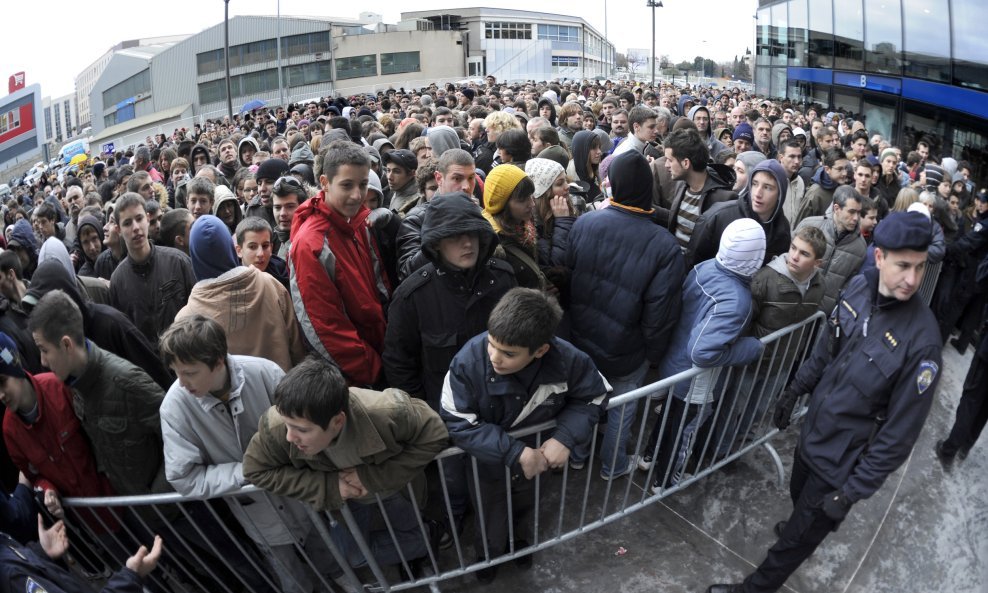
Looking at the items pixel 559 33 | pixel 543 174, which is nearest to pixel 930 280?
pixel 543 174

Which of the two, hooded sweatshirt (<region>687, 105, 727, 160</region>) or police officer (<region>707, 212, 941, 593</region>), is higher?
hooded sweatshirt (<region>687, 105, 727, 160</region>)

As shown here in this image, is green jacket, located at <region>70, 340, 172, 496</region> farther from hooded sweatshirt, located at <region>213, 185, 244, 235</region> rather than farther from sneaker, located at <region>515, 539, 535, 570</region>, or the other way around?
hooded sweatshirt, located at <region>213, 185, 244, 235</region>

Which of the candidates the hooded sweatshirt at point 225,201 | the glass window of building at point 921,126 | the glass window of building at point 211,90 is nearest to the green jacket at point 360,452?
the hooded sweatshirt at point 225,201

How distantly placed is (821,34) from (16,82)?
162 feet

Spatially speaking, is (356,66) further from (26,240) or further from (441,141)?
(26,240)

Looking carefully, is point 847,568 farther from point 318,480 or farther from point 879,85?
point 879,85

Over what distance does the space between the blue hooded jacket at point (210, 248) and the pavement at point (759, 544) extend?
2.33 metres

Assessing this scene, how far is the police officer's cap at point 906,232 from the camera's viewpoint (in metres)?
2.75

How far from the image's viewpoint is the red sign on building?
135 feet

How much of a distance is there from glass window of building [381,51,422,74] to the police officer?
64.4m

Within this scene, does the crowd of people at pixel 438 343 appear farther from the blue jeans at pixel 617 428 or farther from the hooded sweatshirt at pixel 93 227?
the hooded sweatshirt at pixel 93 227

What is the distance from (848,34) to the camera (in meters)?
21.6

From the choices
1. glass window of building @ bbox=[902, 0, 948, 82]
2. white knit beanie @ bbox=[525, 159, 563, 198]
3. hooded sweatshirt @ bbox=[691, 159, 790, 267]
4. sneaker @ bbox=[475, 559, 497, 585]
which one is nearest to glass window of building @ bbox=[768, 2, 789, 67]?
glass window of building @ bbox=[902, 0, 948, 82]

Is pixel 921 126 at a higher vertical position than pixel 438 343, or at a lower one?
higher
